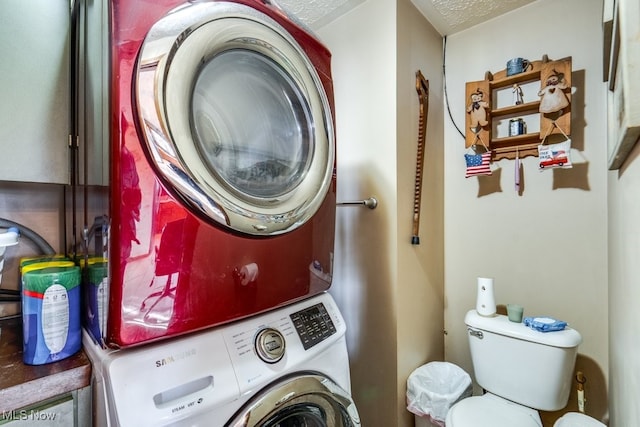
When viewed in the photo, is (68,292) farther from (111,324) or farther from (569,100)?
(569,100)

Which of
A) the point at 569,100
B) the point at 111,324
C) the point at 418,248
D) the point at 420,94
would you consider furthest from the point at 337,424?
the point at 569,100

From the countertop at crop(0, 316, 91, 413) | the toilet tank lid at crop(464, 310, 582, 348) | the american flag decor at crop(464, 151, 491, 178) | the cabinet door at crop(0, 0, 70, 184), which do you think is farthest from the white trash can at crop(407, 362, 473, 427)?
the cabinet door at crop(0, 0, 70, 184)

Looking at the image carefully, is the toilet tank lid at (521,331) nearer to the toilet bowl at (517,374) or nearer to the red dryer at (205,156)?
the toilet bowl at (517,374)

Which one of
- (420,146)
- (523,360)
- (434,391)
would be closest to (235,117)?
(420,146)

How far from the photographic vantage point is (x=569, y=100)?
1.40m

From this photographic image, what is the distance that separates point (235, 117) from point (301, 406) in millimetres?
827

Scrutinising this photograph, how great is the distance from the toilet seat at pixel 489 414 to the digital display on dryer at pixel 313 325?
734 mm

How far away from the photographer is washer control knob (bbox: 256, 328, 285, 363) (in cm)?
74

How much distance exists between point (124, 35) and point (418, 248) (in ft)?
4.71

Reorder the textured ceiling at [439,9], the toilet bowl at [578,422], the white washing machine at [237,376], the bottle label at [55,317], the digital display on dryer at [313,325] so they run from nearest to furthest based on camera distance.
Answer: the white washing machine at [237,376] → the bottle label at [55,317] → the digital display on dryer at [313,325] → the toilet bowl at [578,422] → the textured ceiling at [439,9]

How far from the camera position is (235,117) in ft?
2.80

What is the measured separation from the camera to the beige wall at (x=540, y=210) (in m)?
1.40

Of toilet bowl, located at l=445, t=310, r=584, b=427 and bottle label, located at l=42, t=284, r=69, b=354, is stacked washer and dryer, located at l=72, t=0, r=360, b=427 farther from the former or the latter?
toilet bowl, located at l=445, t=310, r=584, b=427

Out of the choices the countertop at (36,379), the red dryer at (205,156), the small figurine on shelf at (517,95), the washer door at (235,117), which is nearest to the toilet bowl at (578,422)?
the red dryer at (205,156)
